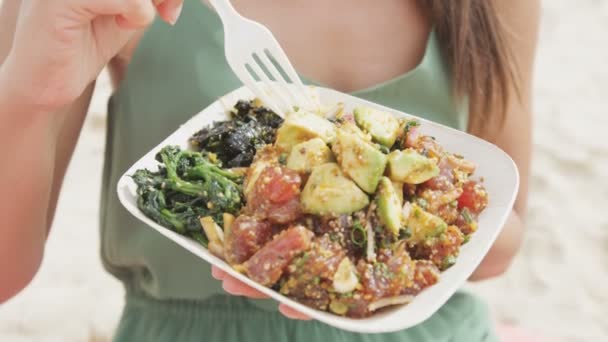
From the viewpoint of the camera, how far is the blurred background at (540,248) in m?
2.72

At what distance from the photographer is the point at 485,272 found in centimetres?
180

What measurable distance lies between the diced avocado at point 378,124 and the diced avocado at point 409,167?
0.23 feet

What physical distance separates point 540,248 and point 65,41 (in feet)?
7.91

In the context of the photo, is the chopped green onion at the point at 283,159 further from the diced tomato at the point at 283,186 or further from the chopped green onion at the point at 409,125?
the chopped green onion at the point at 409,125

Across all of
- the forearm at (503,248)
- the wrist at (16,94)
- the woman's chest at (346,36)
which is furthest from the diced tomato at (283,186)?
the forearm at (503,248)

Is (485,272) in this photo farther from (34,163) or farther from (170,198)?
(34,163)

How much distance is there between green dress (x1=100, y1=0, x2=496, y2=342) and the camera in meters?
1.55

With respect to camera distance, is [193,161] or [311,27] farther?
[311,27]

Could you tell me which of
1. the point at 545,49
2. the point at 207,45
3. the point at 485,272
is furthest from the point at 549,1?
the point at 207,45

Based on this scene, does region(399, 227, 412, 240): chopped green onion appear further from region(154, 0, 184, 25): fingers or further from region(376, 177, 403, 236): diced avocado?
region(154, 0, 184, 25): fingers

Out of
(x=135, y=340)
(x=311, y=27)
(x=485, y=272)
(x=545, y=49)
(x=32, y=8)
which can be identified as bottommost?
(x=545, y=49)

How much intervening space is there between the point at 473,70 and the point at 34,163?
0.92 m

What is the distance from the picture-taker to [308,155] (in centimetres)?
111

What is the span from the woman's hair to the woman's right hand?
66cm
